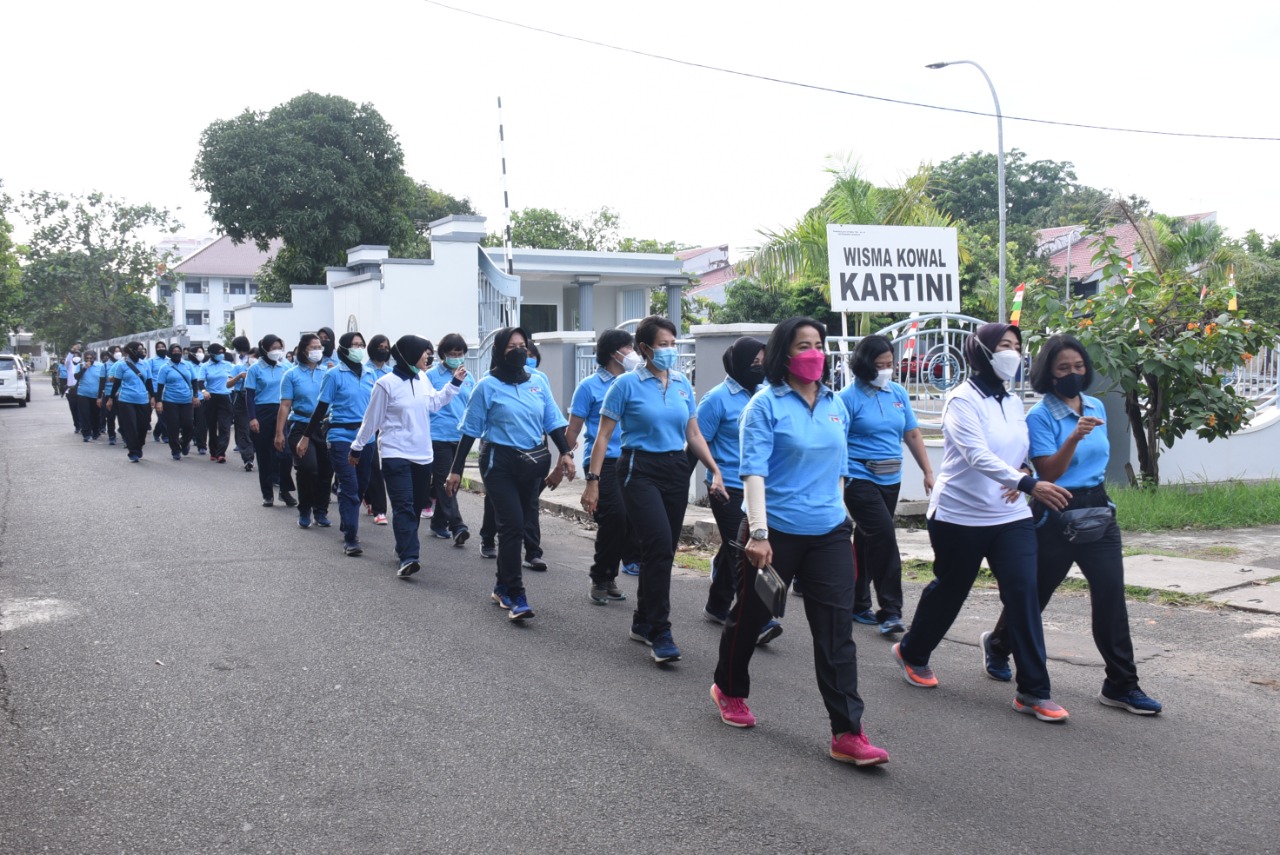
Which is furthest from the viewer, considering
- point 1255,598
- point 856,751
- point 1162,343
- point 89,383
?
point 89,383

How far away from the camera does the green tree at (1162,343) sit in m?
10.9

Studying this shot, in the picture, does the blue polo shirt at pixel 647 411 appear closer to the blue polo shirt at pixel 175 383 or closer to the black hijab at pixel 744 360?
the black hijab at pixel 744 360

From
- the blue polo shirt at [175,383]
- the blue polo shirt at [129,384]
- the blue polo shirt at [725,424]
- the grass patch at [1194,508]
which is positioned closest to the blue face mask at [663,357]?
the blue polo shirt at [725,424]

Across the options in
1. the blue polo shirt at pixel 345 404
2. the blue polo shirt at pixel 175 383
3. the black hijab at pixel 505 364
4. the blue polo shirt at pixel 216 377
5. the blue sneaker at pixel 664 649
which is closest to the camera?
the blue sneaker at pixel 664 649

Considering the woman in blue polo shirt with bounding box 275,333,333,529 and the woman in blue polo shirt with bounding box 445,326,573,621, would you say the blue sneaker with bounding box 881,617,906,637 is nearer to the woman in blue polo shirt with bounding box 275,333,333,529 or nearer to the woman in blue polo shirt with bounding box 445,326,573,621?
the woman in blue polo shirt with bounding box 445,326,573,621

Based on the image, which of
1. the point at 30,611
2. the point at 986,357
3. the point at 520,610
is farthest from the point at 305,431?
the point at 986,357

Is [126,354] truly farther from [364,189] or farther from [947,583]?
[364,189]

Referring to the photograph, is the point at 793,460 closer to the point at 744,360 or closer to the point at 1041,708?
the point at 1041,708

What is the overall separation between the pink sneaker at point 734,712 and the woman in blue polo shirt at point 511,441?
214 cm

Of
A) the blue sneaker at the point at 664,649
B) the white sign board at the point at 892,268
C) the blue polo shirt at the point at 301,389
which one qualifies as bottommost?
the blue sneaker at the point at 664,649

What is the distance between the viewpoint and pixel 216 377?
17.3 meters

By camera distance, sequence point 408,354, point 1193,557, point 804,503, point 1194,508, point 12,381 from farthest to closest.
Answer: point 12,381, point 1194,508, point 1193,557, point 408,354, point 804,503

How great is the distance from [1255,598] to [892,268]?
5086 mm

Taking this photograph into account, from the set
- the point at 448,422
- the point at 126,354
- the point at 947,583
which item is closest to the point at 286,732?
the point at 947,583
